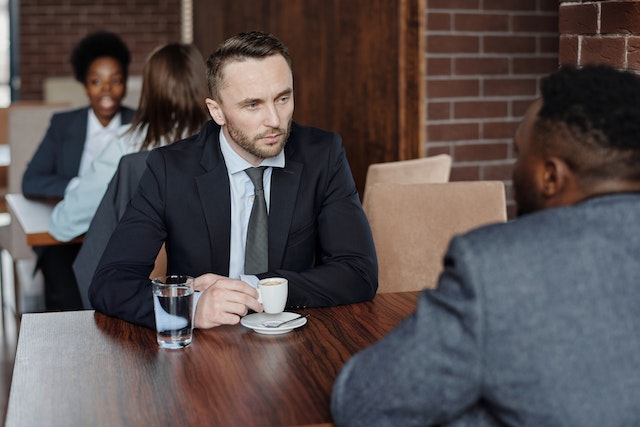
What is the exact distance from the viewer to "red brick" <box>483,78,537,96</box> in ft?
11.9

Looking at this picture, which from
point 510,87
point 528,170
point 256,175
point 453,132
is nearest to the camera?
point 528,170

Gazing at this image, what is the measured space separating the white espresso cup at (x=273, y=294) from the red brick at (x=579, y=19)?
95cm

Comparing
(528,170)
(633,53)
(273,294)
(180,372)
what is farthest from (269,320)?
(633,53)

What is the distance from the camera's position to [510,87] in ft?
12.1

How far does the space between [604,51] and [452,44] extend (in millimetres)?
1492

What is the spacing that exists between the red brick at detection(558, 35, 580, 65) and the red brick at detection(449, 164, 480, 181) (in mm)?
1456

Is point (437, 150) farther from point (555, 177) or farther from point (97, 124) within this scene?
point (555, 177)

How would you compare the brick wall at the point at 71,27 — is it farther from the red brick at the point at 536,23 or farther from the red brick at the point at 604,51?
the red brick at the point at 604,51

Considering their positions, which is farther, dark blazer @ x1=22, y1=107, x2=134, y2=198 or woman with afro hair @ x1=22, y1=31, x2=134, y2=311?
dark blazer @ x1=22, y1=107, x2=134, y2=198

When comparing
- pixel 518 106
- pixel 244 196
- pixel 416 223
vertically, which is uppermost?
pixel 518 106

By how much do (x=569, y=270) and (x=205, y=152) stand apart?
4.05 ft

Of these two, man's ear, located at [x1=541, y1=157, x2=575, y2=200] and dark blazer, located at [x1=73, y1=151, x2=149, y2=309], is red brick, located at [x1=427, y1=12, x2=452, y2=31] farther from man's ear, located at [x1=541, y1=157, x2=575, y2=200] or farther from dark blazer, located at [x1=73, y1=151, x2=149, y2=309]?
man's ear, located at [x1=541, y1=157, x2=575, y2=200]

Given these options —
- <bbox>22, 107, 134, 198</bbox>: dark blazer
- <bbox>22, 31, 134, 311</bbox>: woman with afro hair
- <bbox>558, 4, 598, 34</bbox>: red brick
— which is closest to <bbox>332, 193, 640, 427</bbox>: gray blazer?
<bbox>558, 4, 598, 34</bbox>: red brick

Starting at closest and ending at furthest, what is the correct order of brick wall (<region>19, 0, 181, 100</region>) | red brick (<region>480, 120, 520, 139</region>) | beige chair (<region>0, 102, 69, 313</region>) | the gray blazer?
1. the gray blazer
2. red brick (<region>480, 120, 520, 139</region>)
3. beige chair (<region>0, 102, 69, 313</region>)
4. brick wall (<region>19, 0, 181, 100</region>)
